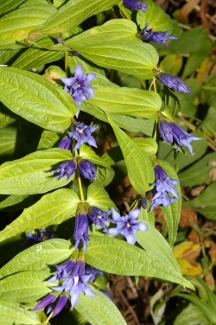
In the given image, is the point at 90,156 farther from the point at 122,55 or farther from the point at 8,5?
the point at 8,5

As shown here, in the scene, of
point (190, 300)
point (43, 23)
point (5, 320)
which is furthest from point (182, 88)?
point (190, 300)

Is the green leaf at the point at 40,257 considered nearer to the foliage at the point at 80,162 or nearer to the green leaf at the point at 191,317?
the foliage at the point at 80,162

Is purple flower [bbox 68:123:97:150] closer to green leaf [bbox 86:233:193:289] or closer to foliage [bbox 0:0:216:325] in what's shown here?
Answer: foliage [bbox 0:0:216:325]

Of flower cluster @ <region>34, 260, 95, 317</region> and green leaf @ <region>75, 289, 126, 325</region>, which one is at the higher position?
flower cluster @ <region>34, 260, 95, 317</region>

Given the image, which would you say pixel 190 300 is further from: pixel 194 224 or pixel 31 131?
pixel 31 131

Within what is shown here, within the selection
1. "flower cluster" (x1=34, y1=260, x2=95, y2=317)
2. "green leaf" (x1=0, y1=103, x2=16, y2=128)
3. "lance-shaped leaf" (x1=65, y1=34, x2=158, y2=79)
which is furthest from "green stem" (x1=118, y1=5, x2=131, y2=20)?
"flower cluster" (x1=34, y1=260, x2=95, y2=317)
